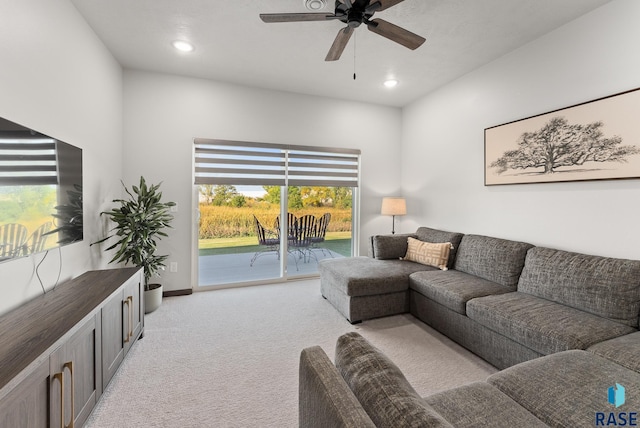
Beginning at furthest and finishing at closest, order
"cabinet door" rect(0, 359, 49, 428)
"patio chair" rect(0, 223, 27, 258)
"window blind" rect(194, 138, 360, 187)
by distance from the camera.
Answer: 1. "window blind" rect(194, 138, 360, 187)
2. "patio chair" rect(0, 223, 27, 258)
3. "cabinet door" rect(0, 359, 49, 428)

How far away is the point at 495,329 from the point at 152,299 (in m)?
3.32

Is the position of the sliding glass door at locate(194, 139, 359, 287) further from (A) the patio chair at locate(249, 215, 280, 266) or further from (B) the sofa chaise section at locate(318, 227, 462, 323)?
(B) the sofa chaise section at locate(318, 227, 462, 323)

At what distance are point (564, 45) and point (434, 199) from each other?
6.82 feet

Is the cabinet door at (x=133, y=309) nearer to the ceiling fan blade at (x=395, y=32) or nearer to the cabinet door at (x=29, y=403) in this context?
the cabinet door at (x=29, y=403)

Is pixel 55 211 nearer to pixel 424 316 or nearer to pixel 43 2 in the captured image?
pixel 43 2

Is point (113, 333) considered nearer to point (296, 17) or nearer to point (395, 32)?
point (296, 17)

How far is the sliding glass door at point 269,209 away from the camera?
12.3 ft

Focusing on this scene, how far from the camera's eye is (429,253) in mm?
3279

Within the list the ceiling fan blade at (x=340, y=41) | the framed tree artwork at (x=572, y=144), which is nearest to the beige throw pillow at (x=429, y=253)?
the framed tree artwork at (x=572, y=144)

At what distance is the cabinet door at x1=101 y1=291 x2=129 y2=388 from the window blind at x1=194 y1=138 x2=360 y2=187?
1998mm

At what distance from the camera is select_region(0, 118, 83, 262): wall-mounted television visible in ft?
4.48

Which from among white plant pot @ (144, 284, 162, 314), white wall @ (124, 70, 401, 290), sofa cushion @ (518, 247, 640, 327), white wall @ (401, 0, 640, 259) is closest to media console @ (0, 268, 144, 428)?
white plant pot @ (144, 284, 162, 314)

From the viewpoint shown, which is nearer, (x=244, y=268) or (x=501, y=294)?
(x=501, y=294)

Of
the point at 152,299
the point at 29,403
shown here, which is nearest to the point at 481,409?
the point at 29,403
